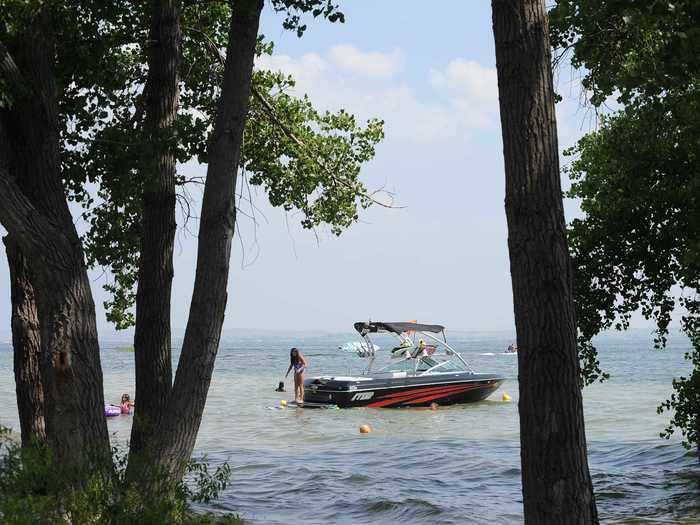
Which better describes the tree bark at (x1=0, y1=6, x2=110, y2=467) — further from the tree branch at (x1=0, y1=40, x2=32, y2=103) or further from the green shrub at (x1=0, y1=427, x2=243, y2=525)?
the green shrub at (x1=0, y1=427, x2=243, y2=525)

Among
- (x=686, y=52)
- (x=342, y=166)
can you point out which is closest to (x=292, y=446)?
(x=342, y=166)

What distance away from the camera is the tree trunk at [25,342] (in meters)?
8.54

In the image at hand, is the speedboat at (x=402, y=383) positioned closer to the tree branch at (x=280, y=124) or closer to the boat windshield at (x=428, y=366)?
the boat windshield at (x=428, y=366)

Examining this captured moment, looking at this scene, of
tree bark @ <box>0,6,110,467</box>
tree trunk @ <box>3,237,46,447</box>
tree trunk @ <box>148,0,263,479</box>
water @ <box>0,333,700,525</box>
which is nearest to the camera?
tree bark @ <box>0,6,110,467</box>

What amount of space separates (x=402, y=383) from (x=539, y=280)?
2098cm

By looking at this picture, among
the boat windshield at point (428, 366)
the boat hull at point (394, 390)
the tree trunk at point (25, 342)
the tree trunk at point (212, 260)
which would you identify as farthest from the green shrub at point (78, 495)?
the boat windshield at point (428, 366)

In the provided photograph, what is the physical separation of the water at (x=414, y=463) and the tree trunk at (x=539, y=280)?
4272 millimetres

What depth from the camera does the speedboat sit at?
82.7 feet

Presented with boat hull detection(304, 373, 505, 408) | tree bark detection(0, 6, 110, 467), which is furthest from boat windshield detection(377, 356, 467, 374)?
tree bark detection(0, 6, 110, 467)

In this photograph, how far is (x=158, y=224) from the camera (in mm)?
8539

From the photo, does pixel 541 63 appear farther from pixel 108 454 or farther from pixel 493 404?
pixel 493 404

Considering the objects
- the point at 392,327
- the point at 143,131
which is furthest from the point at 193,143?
the point at 392,327

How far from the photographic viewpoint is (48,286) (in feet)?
21.9

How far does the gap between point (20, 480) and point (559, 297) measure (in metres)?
3.75
